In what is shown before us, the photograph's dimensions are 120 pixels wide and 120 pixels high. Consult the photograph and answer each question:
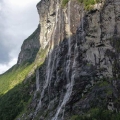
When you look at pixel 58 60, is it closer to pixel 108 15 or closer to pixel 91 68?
pixel 91 68

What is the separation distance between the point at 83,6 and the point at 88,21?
17.2ft

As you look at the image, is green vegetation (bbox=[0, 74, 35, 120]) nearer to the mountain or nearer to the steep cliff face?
the mountain

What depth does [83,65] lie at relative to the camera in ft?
197

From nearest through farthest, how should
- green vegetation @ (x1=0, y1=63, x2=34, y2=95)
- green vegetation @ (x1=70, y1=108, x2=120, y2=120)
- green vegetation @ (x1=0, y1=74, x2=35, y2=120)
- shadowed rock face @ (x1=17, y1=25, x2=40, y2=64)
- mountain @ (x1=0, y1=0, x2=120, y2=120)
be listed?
green vegetation @ (x1=70, y1=108, x2=120, y2=120)
mountain @ (x1=0, y1=0, x2=120, y2=120)
green vegetation @ (x1=0, y1=74, x2=35, y2=120)
green vegetation @ (x1=0, y1=63, x2=34, y2=95)
shadowed rock face @ (x1=17, y1=25, x2=40, y2=64)

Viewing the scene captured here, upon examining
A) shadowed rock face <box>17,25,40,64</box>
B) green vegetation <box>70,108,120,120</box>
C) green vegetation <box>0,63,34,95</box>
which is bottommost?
green vegetation <box>70,108,120,120</box>

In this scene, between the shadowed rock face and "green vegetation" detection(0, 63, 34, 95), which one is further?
the shadowed rock face

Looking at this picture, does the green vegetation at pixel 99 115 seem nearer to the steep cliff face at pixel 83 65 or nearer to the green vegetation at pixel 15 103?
the steep cliff face at pixel 83 65

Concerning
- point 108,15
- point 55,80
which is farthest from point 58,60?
point 108,15

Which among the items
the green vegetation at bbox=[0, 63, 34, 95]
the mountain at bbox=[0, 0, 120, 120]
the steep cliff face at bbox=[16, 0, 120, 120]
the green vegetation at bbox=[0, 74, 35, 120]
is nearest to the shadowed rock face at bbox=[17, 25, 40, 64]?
the green vegetation at bbox=[0, 63, 34, 95]

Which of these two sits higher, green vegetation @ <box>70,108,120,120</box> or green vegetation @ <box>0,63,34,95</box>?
green vegetation @ <box>0,63,34,95</box>

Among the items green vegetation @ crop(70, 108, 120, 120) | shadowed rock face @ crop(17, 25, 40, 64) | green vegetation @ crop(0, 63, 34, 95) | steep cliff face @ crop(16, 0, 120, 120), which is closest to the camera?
green vegetation @ crop(70, 108, 120, 120)

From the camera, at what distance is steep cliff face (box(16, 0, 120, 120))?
5478 cm

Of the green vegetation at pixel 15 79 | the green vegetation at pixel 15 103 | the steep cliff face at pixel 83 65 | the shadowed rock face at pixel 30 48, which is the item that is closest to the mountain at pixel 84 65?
the steep cliff face at pixel 83 65

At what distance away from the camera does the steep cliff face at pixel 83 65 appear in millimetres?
54781
